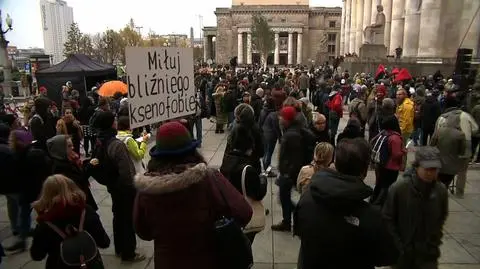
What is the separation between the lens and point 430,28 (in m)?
25.5

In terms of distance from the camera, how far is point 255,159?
16.8 feet

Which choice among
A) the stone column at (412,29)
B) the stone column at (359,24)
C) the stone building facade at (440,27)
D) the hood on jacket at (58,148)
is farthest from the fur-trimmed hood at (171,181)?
the stone column at (359,24)

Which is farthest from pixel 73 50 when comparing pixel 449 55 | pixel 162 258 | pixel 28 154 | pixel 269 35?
pixel 162 258

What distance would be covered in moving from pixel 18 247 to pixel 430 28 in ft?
85.8

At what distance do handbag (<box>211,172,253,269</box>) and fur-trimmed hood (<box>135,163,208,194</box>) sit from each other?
0.15 meters

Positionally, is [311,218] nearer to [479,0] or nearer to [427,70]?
[427,70]

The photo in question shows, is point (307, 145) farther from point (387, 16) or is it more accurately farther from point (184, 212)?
point (387, 16)

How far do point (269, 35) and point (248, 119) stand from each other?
2960 inches

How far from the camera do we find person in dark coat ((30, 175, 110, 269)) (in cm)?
333

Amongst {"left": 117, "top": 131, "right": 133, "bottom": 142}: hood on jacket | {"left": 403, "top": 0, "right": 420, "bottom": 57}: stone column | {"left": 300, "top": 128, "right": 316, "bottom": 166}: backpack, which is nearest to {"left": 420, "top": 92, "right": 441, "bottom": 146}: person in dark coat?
{"left": 300, "top": 128, "right": 316, "bottom": 166}: backpack

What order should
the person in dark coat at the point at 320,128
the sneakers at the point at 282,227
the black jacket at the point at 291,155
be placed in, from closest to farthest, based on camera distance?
the black jacket at the point at 291,155 < the sneakers at the point at 282,227 < the person in dark coat at the point at 320,128

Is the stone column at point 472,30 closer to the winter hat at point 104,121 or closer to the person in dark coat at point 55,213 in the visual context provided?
the winter hat at point 104,121

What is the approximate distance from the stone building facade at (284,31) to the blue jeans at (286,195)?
103 metres

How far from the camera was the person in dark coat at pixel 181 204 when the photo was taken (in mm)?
2562
